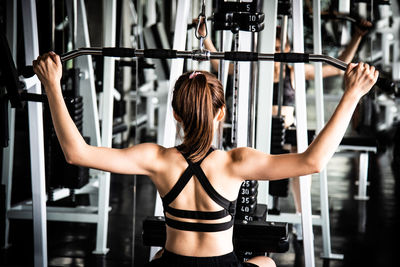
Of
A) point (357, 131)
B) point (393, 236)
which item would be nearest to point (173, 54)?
point (393, 236)

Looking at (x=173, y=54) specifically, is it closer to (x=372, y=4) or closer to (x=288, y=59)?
(x=288, y=59)

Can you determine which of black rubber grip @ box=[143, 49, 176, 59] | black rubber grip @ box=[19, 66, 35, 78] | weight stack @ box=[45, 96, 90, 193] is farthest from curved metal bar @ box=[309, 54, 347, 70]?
weight stack @ box=[45, 96, 90, 193]

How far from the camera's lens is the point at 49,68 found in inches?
80.6

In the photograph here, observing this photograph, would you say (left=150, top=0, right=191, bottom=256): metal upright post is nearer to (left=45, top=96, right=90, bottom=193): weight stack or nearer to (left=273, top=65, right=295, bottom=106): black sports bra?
(left=45, top=96, right=90, bottom=193): weight stack

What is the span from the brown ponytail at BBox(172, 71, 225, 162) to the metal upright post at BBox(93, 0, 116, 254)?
1.92 meters

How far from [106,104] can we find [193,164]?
6.57 ft

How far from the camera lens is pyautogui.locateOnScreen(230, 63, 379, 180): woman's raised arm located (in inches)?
74.6

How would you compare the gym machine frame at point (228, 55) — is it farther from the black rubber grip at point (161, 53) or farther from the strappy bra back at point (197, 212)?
the strappy bra back at point (197, 212)

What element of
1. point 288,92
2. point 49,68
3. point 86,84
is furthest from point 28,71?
point 288,92

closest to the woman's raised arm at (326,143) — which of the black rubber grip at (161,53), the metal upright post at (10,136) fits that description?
the black rubber grip at (161,53)

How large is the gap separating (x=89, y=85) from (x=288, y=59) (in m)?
2.34

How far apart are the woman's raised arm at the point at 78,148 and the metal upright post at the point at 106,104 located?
1773 millimetres

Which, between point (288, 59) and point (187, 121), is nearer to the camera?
point (187, 121)

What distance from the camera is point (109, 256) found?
4102mm
